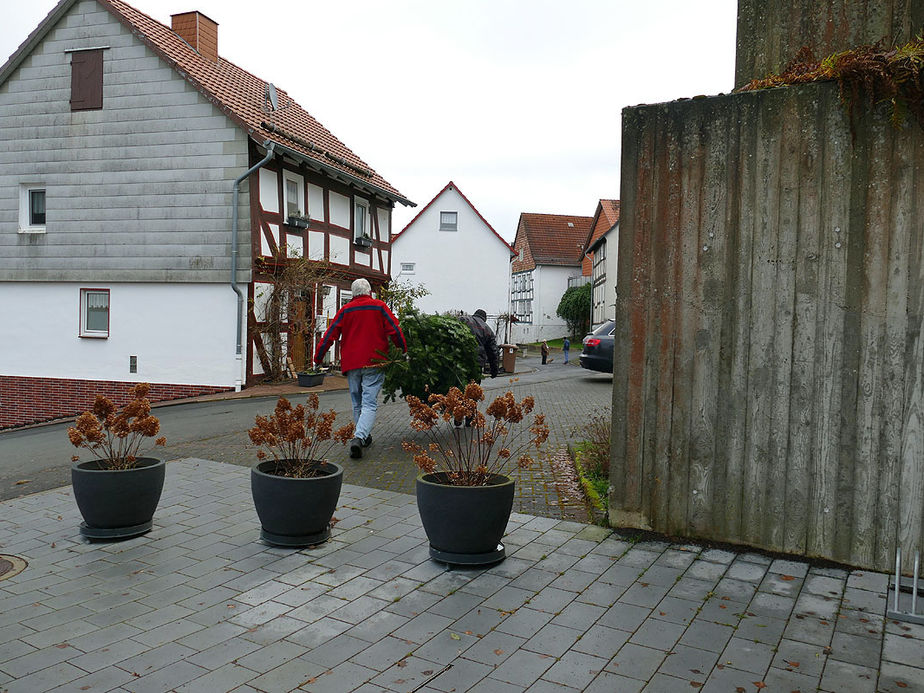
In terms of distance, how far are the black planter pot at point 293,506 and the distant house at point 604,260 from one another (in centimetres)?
3600

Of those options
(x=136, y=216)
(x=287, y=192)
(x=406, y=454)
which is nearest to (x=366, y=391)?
(x=406, y=454)

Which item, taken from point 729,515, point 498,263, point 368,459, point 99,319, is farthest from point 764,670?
point 498,263

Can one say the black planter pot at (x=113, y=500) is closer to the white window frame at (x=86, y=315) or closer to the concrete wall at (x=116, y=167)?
the concrete wall at (x=116, y=167)

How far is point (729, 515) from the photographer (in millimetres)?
5121

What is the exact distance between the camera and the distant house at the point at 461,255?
145 feet

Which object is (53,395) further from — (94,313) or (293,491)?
(293,491)

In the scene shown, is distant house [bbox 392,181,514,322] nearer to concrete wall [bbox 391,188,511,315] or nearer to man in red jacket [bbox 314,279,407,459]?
concrete wall [bbox 391,188,511,315]

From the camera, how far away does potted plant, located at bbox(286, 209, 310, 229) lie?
19703 millimetres

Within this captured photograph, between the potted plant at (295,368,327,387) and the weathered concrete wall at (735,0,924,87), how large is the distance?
539 inches

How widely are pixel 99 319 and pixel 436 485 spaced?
58.3 ft

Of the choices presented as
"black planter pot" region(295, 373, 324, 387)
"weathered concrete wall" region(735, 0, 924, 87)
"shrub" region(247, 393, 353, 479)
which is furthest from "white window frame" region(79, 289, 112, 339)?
"weathered concrete wall" region(735, 0, 924, 87)

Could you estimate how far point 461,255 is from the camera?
145ft

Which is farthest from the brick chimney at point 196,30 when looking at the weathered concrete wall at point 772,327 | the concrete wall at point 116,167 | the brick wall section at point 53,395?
the weathered concrete wall at point 772,327

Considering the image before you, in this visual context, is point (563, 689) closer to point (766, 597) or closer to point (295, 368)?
A: point (766, 597)
